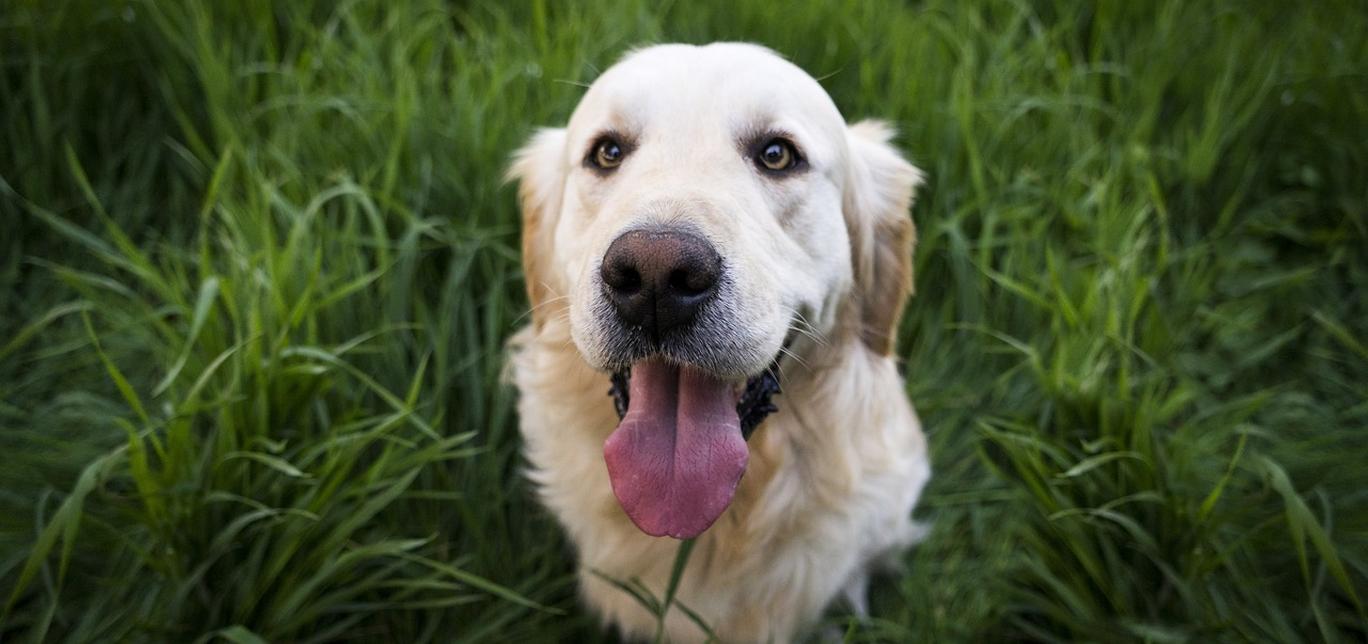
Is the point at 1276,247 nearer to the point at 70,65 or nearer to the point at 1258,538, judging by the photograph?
the point at 1258,538

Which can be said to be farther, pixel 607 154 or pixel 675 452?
pixel 607 154

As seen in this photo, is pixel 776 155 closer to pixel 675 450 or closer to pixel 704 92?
pixel 704 92

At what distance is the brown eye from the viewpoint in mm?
2154

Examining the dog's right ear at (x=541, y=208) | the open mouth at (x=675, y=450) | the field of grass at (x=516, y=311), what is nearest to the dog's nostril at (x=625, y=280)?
the open mouth at (x=675, y=450)

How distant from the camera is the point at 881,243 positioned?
2.47 meters

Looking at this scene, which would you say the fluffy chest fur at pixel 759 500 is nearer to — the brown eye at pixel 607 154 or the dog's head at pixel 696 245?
the dog's head at pixel 696 245

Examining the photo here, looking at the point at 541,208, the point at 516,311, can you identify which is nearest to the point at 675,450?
the point at 541,208

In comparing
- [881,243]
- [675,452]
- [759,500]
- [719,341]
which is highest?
[719,341]

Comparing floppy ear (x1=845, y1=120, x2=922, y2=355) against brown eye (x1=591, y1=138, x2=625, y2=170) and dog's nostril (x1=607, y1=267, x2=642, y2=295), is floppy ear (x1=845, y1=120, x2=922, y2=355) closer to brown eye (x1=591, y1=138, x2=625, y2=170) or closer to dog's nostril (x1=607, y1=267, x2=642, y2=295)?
brown eye (x1=591, y1=138, x2=625, y2=170)

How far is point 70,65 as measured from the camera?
338 centimetres

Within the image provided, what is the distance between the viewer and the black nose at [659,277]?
5.56 feet

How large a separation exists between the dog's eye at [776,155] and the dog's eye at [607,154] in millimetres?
321

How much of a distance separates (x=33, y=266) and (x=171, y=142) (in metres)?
0.64

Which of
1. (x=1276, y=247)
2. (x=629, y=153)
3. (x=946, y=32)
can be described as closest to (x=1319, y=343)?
(x=1276, y=247)
